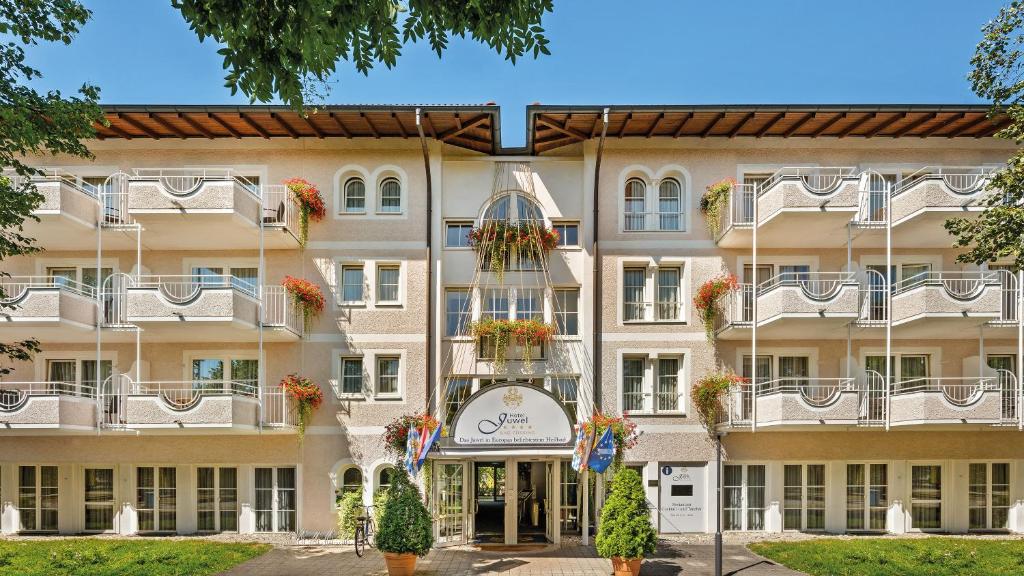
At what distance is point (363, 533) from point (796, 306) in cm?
1117

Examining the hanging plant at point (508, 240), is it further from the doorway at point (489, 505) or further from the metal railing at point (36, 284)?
the metal railing at point (36, 284)

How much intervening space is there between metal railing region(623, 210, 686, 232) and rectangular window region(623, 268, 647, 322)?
3.70 ft

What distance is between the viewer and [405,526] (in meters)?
13.6

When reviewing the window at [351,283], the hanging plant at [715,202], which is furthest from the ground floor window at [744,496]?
the window at [351,283]

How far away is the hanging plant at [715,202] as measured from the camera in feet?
60.3

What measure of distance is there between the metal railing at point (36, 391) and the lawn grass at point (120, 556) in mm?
3165

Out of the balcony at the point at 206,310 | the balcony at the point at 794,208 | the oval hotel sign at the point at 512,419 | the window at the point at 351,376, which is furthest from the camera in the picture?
the window at the point at 351,376

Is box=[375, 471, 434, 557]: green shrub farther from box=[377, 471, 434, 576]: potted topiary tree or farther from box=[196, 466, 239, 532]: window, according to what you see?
box=[196, 466, 239, 532]: window

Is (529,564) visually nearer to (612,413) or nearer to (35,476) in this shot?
(612,413)

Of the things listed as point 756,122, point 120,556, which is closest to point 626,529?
point 120,556

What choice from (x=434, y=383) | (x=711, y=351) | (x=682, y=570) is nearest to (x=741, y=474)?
(x=711, y=351)

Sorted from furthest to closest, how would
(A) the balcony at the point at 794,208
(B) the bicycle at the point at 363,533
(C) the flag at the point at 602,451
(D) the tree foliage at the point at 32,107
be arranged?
(A) the balcony at the point at 794,208, (B) the bicycle at the point at 363,533, (C) the flag at the point at 602,451, (D) the tree foliage at the point at 32,107

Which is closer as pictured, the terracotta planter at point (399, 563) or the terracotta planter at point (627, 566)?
the terracotta planter at point (627, 566)

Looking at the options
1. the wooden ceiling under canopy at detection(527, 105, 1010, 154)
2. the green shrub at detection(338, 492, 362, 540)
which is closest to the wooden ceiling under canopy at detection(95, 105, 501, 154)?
the wooden ceiling under canopy at detection(527, 105, 1010, 154)
